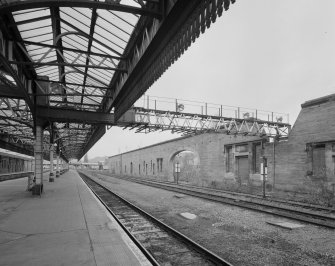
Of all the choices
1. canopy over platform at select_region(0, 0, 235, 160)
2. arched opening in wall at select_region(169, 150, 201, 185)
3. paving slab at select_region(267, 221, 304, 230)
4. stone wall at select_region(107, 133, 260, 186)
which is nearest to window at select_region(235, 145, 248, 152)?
stone wall at select_region(107, 133, 260, 186)

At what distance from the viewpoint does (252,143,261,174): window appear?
22.0 meters

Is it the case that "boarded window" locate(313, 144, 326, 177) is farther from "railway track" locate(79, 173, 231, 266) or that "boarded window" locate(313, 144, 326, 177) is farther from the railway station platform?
the railway station platform

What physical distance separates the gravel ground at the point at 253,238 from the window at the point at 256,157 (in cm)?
956

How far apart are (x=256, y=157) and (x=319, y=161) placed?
19.2 ft

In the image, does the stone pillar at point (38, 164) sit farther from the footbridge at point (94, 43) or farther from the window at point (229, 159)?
the window at point (229, 159)

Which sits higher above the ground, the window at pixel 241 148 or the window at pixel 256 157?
the window at pixel 241 148

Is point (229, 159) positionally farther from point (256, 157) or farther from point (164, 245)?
point (164, 245)

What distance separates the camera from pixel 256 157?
22.4 meters

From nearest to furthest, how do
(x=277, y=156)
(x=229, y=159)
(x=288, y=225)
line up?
1. (x=288, y=225)
2. (x=277, y=156)
3. (x=229, y=159)

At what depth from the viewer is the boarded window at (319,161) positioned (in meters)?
16.5

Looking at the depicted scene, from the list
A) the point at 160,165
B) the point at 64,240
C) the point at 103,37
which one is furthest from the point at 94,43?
the point at 160,165

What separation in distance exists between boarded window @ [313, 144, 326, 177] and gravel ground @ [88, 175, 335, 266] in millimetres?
6165

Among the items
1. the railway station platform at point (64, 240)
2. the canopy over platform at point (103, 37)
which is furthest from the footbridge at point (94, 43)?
the railway station platform at point (64, 240)

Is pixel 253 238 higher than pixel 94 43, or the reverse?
pixel 94 43
